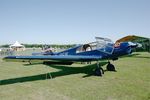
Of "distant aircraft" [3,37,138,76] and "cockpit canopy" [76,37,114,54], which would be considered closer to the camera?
"distant aircraft" [3,37,138,76]

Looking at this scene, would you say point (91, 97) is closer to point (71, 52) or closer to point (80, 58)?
point (80, 58)

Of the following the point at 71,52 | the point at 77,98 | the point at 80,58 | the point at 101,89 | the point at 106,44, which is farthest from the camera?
the point at 71,52

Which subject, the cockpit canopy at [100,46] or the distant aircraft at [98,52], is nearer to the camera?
the distant aircraft at [98,52]

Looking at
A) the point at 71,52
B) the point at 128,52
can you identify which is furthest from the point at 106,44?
the point at 71,52

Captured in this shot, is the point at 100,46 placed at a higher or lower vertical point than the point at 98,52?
higher

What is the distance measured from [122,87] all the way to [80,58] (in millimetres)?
4248

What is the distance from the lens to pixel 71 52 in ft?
48.8

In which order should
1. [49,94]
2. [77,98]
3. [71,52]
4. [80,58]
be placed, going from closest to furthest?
[77,98]
[49,94]
[80,58]
[71,52]

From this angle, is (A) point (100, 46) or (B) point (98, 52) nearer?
(B) point (98, 52)

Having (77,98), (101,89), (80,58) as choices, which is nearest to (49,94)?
(77,98)

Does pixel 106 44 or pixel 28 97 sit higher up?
pixel 106 44

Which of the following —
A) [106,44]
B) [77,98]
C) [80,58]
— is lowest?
[77,98]

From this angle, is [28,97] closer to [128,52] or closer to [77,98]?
[77,98]

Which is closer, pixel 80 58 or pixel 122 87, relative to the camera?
pixel 122 87
